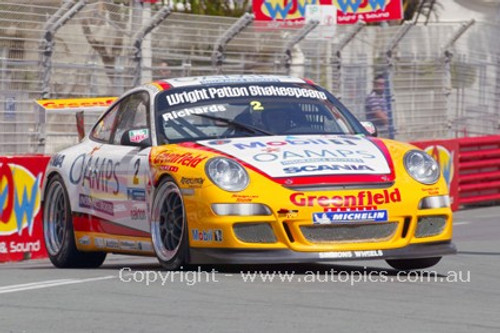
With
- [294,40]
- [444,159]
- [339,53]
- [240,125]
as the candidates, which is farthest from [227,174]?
[339,53]

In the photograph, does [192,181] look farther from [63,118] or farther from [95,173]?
[63,118]

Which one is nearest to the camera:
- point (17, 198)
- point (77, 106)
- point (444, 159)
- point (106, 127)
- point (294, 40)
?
point (106, 127)

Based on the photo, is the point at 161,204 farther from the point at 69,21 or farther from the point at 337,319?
the point at 69,21

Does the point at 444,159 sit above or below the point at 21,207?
below

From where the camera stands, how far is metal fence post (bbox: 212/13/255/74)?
1678 cm

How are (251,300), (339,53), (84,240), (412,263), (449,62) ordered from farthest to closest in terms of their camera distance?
(449,62)
(339,53)
(84,240)
(412,263)
(251,300)

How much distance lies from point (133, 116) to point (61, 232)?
119 centimetres

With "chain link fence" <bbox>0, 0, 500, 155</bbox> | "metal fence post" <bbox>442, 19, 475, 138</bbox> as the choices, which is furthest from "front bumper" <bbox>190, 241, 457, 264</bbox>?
"metal fence post" <bbox>442, 19, 475, 138</bbox>

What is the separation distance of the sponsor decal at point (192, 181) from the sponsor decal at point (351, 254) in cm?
84

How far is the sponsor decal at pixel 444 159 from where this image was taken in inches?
713

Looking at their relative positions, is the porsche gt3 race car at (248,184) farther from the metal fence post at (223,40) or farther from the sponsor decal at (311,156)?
the metal fence post at (223,40)

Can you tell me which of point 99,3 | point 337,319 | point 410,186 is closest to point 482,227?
point 99,3

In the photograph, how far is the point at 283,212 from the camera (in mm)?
8141

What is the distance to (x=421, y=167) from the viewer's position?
8.70m
